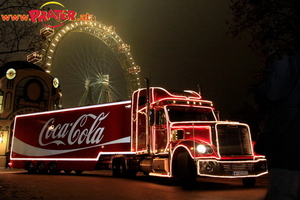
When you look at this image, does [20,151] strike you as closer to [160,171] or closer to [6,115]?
[160,171]

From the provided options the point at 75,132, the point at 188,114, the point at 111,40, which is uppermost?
the point at 111,40

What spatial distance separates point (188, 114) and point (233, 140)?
2.19 meters

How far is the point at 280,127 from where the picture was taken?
7.20 ft

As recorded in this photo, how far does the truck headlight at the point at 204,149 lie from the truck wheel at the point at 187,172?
0.41 metres

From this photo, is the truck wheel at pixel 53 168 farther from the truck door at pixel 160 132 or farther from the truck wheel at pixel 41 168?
the truck door at pixel 160 132

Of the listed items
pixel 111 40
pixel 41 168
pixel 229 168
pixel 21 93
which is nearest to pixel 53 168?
pixel 41 168

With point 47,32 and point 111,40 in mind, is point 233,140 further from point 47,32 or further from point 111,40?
point 111,40

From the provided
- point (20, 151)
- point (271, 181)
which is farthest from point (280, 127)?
point (20, 151)

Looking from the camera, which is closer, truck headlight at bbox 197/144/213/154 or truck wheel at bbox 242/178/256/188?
truck headlight at bbox 197/144/213/154

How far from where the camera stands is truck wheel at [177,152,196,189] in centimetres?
947

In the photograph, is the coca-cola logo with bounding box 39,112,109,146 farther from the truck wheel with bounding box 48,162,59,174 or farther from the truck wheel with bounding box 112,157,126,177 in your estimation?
the truck wheel with bounding box 112,157,126,177

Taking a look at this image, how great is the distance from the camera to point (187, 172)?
9445 millimetres

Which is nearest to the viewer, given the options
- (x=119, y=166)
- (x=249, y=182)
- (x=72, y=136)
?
(x=249, y=182)

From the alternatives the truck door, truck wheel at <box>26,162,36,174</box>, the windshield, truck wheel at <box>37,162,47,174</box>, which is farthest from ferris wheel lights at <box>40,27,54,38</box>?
the windshield
